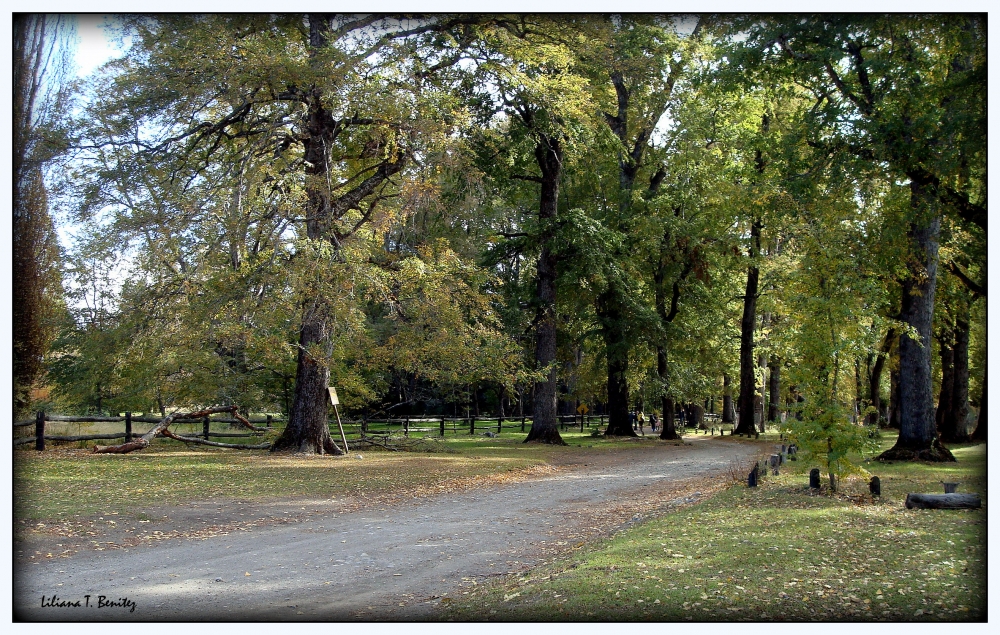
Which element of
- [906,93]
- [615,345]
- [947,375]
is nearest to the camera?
[906,93]

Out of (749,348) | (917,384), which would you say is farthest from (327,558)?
(749,348)

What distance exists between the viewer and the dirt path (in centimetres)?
596

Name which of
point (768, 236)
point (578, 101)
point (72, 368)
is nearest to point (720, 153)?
point (768, 236)

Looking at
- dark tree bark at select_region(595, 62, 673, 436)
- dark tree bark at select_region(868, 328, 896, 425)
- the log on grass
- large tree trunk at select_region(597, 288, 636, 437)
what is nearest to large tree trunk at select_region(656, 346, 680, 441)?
dark tree bark at select_region(595, 62, 673, 436)

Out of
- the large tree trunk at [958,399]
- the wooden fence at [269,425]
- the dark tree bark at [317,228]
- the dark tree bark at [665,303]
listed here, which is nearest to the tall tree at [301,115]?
the dark tree bark at [317,228]

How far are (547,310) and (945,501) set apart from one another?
52.2ft

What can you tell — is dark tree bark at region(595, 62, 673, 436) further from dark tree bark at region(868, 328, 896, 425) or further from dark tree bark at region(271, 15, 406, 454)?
dark tree bark at region(271, 15, 406, 454)

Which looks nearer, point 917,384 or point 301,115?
point 301,115

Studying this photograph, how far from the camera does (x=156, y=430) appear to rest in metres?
19.2

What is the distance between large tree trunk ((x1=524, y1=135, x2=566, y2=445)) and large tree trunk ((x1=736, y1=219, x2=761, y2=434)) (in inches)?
348

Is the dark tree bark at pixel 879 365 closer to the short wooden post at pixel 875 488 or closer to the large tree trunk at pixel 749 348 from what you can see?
the large tree trunk at pixel 749 348

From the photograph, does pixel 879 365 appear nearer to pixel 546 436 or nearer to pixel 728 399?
pixel 728 399
